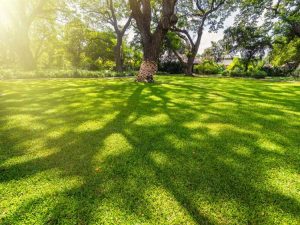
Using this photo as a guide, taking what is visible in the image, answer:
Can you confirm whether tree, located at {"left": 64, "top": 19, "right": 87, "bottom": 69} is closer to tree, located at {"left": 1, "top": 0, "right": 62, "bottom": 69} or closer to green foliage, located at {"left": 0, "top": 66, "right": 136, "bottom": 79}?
tree, located at {"left": 1, "top": 0, "right": 62, "bottom": 69}

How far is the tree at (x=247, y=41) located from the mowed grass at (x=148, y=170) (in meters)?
32.1

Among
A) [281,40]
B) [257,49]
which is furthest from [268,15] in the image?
[257,49]

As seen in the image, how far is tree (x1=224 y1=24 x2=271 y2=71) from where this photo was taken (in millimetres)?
31641

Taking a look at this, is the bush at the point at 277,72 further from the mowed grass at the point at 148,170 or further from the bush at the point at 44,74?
the mowed grass at the point at 148,170

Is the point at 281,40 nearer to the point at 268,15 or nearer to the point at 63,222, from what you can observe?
the point at 268,15

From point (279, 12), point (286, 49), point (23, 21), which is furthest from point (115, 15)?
point (286, 49)

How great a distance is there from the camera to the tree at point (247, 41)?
104ft

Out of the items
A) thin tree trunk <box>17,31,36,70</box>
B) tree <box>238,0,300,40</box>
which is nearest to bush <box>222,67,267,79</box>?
tree <box>238,0,300,40</box>

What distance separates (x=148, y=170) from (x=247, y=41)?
37628mm

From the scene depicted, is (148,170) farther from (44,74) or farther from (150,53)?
(44,74)

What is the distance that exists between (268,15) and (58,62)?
43.5 meters

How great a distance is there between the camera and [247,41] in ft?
111

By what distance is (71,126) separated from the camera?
4254mm

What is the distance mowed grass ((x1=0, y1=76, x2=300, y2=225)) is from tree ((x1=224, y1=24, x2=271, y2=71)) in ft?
105
